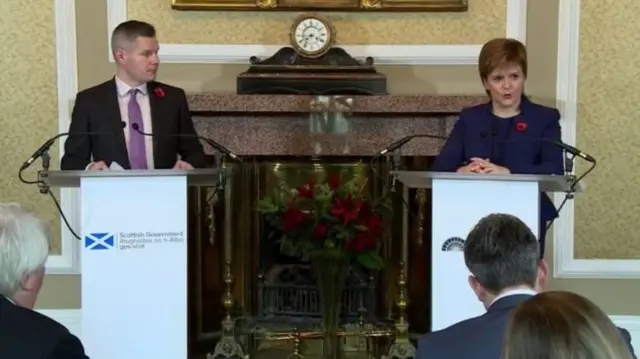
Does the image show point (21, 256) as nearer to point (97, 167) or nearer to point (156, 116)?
point (97, 167)

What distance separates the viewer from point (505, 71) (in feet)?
9.87

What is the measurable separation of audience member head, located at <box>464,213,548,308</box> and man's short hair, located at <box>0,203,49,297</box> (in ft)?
2.88

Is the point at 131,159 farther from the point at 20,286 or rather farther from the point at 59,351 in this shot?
the point at 59,351

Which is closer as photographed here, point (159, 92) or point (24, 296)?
point (24, 296)

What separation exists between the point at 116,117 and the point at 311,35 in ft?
3.81

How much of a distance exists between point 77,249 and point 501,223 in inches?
113

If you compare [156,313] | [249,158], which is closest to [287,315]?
[249,158]

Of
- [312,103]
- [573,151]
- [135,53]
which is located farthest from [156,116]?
[573,151]

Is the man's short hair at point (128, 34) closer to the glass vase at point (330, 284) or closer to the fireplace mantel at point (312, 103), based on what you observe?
the fireplace mantel at point (312, 103)

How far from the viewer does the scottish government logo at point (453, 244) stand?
2.75 m

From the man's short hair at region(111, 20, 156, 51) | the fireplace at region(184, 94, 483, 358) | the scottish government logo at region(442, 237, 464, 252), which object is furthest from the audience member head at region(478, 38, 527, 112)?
the man's short hair at region(111, 20, 156, 51)

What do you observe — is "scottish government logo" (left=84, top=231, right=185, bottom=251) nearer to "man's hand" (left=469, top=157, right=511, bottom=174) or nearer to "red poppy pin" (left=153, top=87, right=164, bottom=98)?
"red poppy pin" (left=153, top=87, right=164, bottom=98)

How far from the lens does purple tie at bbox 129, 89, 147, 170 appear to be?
128 inches

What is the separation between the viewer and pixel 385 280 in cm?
424
